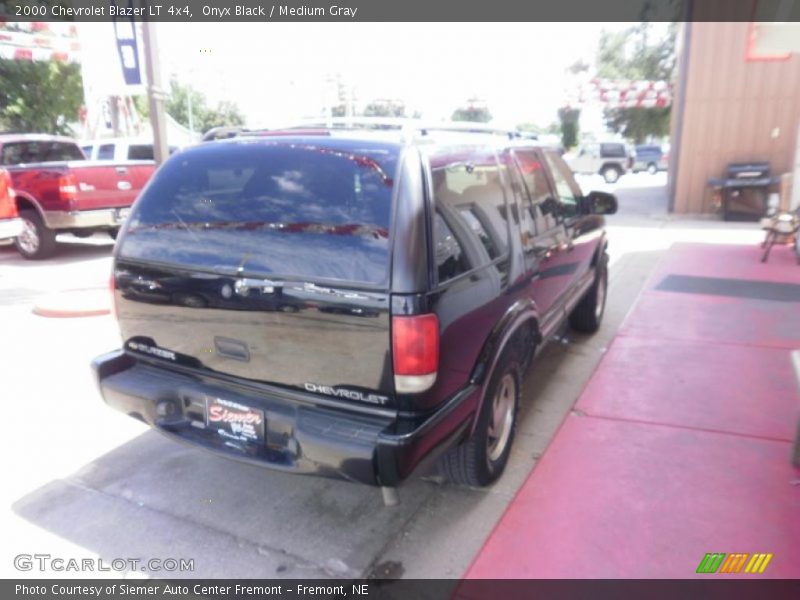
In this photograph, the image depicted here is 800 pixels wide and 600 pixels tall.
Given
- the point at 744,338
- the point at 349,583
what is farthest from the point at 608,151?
the point at 349,583

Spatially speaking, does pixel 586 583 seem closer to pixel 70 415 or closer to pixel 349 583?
pixel 349 583

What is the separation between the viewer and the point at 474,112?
120ft

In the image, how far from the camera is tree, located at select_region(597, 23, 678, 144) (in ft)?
126

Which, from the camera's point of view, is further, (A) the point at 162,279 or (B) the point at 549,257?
(B) the point at 549,257

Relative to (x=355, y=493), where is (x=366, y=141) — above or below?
above

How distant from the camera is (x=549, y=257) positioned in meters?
3.86

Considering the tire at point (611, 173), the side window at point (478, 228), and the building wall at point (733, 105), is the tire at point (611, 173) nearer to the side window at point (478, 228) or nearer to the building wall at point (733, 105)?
the building wall at point (733, 105)

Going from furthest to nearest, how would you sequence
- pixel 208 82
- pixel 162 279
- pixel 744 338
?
pixel 208 82
pixel 744 338
pixel 162 279

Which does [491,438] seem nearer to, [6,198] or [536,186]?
[536,186]

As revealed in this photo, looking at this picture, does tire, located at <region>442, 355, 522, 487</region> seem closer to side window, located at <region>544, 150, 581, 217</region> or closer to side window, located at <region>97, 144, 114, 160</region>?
side window, located at <region>544, 150, 581, 217</region>

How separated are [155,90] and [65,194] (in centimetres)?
402

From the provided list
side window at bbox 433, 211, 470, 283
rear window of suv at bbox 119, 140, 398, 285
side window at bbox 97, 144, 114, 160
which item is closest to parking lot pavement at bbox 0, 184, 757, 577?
side window at bbox 433, 211, 470, 283

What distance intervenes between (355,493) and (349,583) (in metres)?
0.67

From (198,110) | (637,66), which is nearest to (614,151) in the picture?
(637,66)
